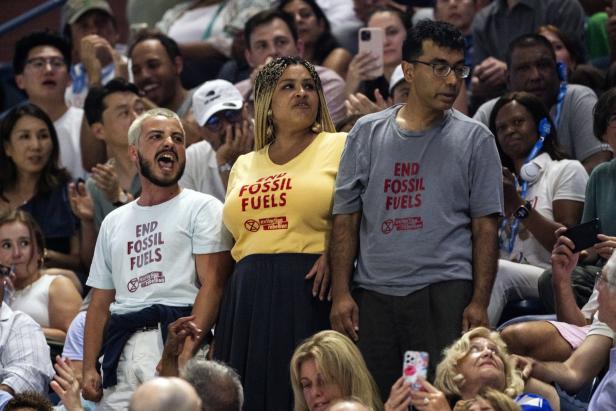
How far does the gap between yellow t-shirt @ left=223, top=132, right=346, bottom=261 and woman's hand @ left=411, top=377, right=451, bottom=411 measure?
92 centimetres

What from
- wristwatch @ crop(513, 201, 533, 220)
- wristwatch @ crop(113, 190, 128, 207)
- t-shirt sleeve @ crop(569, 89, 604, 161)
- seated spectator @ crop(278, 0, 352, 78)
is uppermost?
seated spectator @ crop(278, 0, 352, 78)

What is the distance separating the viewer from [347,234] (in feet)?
18.6

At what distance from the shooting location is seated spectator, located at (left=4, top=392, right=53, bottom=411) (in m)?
5.89

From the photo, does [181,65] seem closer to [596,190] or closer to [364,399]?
[596,190]

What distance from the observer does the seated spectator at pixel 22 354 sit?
22.1 feet

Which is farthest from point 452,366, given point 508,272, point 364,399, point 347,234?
point 508,272

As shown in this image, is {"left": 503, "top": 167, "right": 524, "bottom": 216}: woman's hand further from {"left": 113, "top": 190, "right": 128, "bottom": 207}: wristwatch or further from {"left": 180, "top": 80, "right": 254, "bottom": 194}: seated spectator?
{"left": 113, "top": 190, "right": 128, "bottom": 207}: wristwatch

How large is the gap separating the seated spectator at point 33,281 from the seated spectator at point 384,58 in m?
2.05

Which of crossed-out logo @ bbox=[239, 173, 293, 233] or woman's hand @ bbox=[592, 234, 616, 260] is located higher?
crossed-out logo @ bbox=[239, 173, 293, 233]

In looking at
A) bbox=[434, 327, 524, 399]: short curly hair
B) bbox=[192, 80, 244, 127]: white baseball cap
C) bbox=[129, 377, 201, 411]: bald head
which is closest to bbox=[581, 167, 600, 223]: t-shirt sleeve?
bbox=[434, 327, 524, 399]: short curly hair

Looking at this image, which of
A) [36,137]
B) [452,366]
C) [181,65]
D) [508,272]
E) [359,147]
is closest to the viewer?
[452,366]

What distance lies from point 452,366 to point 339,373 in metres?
0.44

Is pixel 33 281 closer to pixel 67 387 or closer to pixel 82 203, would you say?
pixel 82 203

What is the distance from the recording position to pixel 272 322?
5828mm
